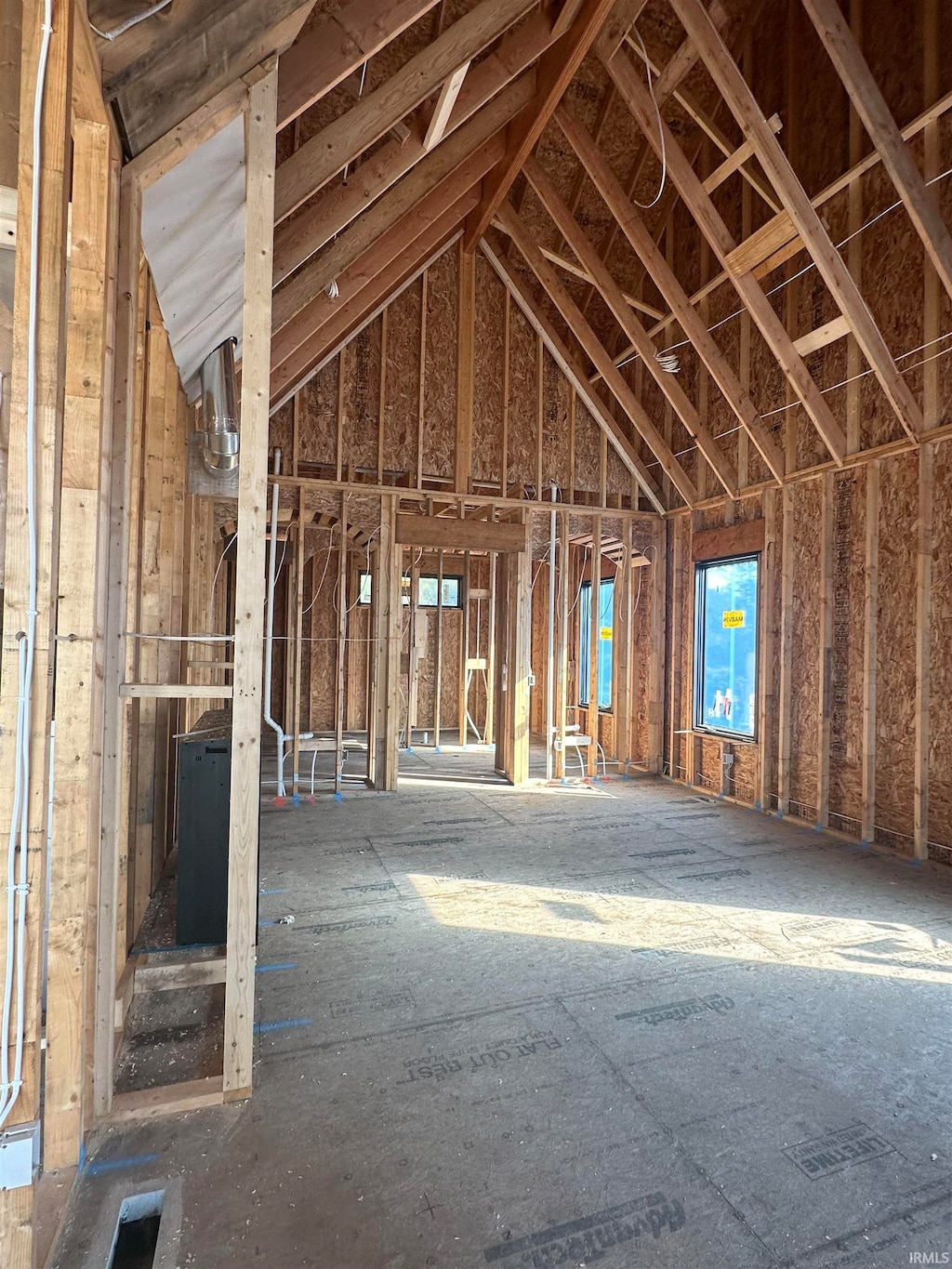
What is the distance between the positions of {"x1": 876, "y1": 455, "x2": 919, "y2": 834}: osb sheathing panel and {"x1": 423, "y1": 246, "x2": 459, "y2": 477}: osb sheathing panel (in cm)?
437

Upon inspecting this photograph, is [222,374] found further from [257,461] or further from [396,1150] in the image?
[396,1150]


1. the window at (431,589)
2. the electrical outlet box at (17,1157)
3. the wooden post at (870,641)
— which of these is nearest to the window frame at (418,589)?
the window at (431,589)

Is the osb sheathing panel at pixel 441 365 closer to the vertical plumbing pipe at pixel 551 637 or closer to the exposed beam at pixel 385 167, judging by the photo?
the vertical plumbing pipe at pixel 551 637

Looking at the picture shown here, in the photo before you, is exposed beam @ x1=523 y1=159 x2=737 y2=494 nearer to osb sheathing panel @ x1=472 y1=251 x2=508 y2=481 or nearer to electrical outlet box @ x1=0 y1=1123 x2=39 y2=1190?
osb sheathing panel @ x1=472 y1=251 x2=508 y2=481

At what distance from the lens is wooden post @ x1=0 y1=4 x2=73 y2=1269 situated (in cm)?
167

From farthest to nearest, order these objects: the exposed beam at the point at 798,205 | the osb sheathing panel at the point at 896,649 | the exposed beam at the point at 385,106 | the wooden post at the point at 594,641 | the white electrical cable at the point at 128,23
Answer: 1. the wooden post at the point at 594,641
2. the osb sheathing panel at the point at 896,649
3. the exposed beam at the point at 798,205
4. the exposed beam at the point at 385,106
5. the white electrical cable at the point at 128,23

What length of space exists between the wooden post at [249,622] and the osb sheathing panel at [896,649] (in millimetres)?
5173

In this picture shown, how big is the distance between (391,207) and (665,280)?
8.41 ft

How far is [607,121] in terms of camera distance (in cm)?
675

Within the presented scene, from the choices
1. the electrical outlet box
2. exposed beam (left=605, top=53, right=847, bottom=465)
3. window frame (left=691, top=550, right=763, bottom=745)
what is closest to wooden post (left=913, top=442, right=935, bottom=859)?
exposed beam (left=605, top=53, right=847, bottom=465)

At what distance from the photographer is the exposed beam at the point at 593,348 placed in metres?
6.87

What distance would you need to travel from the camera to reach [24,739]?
168cm

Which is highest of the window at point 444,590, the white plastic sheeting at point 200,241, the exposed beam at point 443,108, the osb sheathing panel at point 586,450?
the exposed beam at point 443,108

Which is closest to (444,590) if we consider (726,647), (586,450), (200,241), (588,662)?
(588,662)
